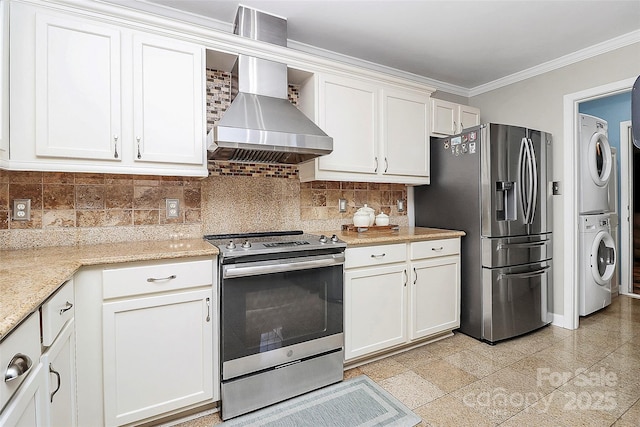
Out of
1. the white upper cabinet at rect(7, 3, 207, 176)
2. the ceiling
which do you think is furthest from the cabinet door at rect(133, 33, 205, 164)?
the ceiling

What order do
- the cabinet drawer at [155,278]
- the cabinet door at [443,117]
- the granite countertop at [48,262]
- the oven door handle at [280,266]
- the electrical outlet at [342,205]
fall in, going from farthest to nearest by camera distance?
the cabinet door at [443,117], the electrical outlet at [342,205], the oven door handle at [280,266], the cabinet drawer at [155,278], the granite countertop at [48,262]

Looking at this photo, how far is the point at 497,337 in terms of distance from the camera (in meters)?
2.65

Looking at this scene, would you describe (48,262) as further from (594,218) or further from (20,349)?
(594,218)

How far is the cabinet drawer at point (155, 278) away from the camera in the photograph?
5.06 ft

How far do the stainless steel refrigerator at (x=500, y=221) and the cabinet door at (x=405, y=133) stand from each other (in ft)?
0.71

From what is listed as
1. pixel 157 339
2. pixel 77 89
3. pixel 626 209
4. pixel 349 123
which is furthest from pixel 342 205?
pixel 626 209

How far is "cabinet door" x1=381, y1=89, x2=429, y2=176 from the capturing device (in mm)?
2741

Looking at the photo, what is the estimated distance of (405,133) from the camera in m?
2.85

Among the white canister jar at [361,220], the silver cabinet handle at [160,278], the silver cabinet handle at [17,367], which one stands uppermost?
the white canister jar at [361,220]

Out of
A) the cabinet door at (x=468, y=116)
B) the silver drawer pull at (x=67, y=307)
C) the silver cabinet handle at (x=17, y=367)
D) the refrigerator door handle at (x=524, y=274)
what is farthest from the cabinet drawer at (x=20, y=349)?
the cabinet door at (x=468, y=116)

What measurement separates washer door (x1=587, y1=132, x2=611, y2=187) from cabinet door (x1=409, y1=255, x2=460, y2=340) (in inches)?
68.4

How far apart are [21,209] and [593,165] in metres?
4.56

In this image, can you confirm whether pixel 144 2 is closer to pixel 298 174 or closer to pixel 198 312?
pixel 298 174

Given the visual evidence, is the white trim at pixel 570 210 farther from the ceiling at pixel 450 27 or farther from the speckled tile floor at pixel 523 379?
the ceiling at pixel 450 27
